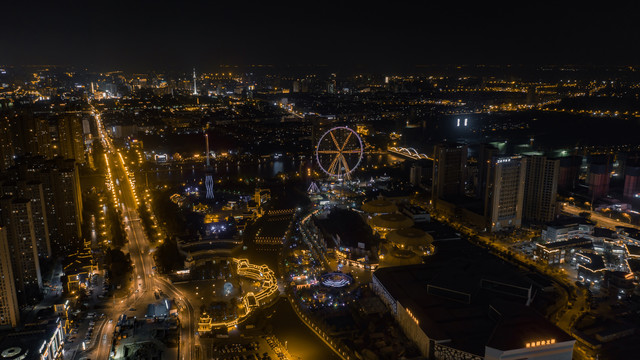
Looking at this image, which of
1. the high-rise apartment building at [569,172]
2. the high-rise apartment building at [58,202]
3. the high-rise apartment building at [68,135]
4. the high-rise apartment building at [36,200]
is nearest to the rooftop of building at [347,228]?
the high-rise apartment building at [58,202]

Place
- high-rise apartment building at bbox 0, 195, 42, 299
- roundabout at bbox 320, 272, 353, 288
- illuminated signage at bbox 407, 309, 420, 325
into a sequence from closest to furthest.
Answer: illuminated signage at bbox 407, 309, 420, 325 < high-rise apartment building at bbox 0, 195, 42, 299 < roundabout at bbox 320, 272, 353, 288

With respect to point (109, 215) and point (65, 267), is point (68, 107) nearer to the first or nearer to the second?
point (109, 215)

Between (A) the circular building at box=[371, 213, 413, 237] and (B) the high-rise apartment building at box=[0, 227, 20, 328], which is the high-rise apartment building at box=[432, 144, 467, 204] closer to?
(A) the circular building at box=[371, 213, 413, 237]

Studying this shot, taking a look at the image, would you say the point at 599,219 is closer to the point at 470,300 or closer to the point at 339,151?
the point at 470,300

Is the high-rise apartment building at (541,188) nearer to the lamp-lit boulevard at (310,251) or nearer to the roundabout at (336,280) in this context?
the lamp-lit boulevard at (310,251)

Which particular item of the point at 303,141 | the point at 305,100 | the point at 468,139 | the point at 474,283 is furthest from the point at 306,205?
the point at 305,100

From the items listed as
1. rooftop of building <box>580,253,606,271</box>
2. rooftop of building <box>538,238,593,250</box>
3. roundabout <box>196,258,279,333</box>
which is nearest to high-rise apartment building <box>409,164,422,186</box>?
rooftop of building <box>538,238,593,250</box>

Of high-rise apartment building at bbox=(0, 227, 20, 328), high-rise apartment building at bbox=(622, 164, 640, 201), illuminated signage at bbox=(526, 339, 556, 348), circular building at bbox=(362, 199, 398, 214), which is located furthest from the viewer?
high-rise apartment building at bbox=(622, 164, 640, 201)
